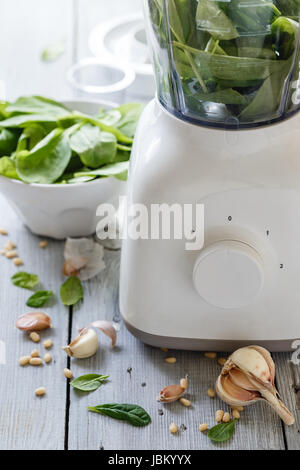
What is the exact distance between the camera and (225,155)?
616 millimetres

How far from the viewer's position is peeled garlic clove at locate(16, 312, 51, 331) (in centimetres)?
76

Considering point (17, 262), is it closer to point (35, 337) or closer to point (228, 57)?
point (35, 337)

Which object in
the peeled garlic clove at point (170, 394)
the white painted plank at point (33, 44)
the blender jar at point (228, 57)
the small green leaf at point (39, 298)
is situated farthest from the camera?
the white painted plank at point (33, 44)

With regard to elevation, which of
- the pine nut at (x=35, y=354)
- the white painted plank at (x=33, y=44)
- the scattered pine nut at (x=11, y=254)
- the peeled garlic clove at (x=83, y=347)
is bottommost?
the pine nut at (x=35, y=354)

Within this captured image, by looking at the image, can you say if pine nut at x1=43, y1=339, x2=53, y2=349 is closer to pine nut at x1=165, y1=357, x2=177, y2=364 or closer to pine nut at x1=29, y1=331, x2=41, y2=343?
pine nut at x1=29, y1=331, x2=41, y2=343

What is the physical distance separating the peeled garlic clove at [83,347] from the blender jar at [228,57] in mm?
264

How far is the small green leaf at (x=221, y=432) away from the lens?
0.66m

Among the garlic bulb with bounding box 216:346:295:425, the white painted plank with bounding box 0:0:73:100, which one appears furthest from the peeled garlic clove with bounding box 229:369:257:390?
the white painted plank with bounding box 0:0:73:100

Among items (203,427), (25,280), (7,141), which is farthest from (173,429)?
(7,141)

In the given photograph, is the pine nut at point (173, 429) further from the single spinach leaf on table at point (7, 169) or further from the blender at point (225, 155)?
the single spinach leaf on table at point (7, 169)

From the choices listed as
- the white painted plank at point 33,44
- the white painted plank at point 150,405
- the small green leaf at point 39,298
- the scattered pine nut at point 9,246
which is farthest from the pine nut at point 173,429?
the white painted plank at point 33,44

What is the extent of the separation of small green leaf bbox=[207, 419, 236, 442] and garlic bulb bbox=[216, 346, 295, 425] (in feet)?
0.08

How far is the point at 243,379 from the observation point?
2.23 feet

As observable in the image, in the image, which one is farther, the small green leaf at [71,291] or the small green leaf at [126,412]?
the small green leaf at [71,291]
